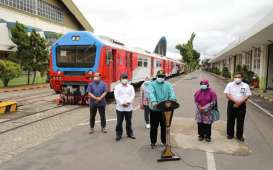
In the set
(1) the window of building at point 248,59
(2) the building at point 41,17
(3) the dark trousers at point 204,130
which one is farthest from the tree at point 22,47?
(1) the window of building at point 248,59

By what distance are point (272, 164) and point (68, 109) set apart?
8.00 metres

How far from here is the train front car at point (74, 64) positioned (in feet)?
39.6

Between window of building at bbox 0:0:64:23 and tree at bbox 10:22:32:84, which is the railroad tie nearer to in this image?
tree at bbox 10:22:32:84

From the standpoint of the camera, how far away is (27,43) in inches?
881

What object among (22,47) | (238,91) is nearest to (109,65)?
(238,91)

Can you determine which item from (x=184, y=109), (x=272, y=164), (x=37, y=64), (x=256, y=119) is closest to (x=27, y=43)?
(x=37, y=64)

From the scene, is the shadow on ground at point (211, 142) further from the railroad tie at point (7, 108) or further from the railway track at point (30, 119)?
the railroad tie at point (7, 108)

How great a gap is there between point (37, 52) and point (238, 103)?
1973 centimetres

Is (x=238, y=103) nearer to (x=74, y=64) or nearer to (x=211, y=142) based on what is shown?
(x=211, y=142)

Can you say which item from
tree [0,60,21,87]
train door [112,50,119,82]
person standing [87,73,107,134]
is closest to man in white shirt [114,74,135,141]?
person standing [87,73,107,134]

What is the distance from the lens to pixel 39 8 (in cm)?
3350

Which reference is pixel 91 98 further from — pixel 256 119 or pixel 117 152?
pixel 256 119

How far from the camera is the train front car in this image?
12078 mm

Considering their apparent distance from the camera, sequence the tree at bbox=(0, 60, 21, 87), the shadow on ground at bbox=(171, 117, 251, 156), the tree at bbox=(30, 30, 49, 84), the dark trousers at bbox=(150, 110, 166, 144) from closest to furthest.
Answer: the dark trousers at bbox=(150, 110, 166, 144)
the shadow on ground at bbox=(171, 117, 251, 156)
the tree at bbox=(0, 60, 21, 87)
the tree at bbox=(30, 30, 49, 84)
